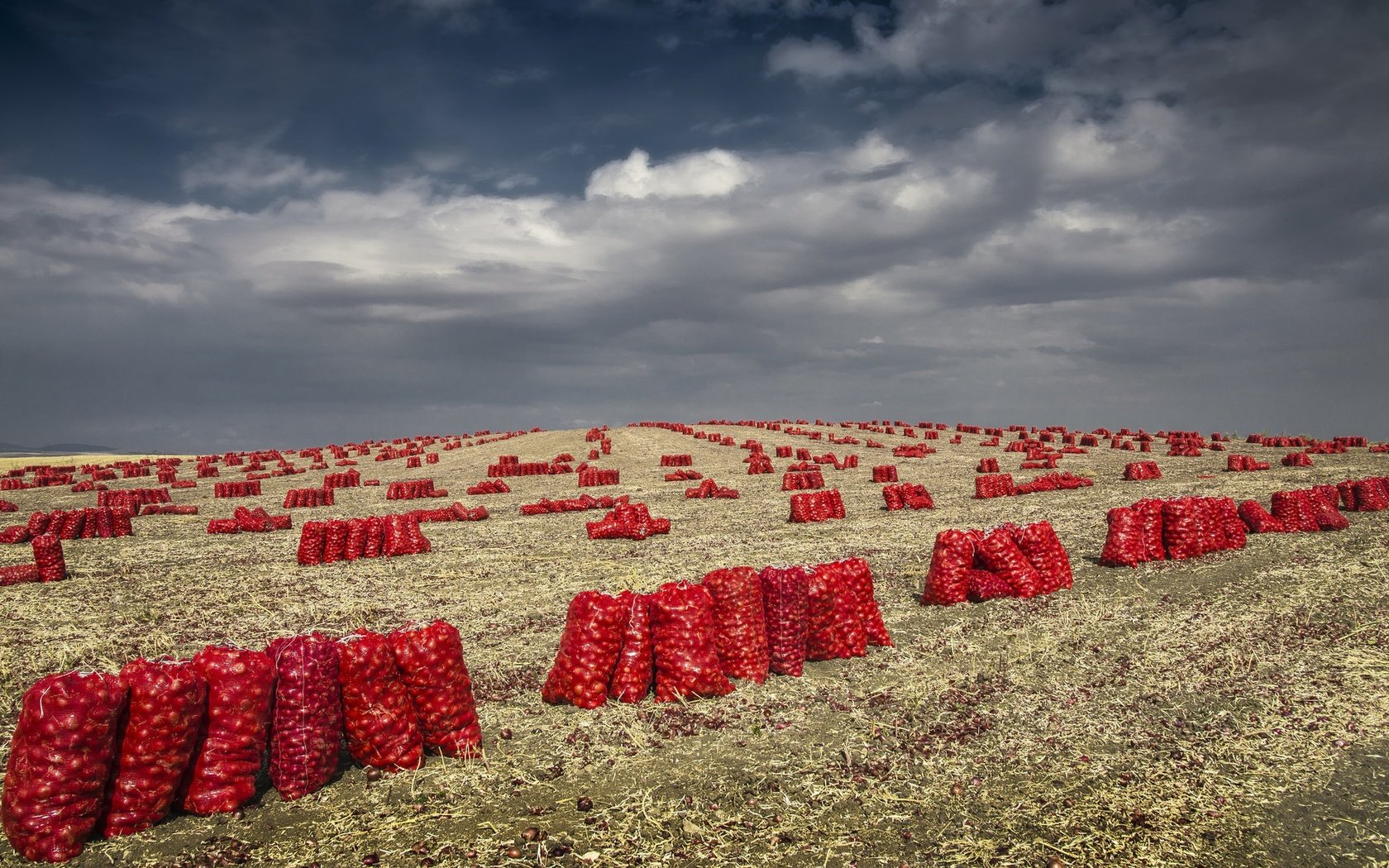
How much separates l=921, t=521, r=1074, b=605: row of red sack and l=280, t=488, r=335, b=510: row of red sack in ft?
86.4

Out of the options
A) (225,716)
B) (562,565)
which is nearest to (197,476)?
(562,565)

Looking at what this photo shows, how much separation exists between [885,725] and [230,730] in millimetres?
5981

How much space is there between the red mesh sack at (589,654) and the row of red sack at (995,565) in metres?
5.90

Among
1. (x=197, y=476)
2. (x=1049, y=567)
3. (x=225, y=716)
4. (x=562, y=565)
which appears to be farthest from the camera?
(x=197, y=476)

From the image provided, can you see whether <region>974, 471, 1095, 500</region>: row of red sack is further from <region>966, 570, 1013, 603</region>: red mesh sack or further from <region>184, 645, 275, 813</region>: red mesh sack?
<region>184, 645, 275, 813</region>: red mesh sack

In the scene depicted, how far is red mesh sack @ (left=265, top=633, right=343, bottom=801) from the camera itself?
667 centimetres

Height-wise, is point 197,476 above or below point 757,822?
above

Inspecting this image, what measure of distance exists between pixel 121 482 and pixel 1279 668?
2129 inches

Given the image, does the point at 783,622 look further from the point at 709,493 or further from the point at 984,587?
the point at 709,493

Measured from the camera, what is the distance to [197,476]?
160ft

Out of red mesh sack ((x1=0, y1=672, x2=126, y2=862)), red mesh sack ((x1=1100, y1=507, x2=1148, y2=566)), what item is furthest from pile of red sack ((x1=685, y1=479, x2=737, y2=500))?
red mesh sack ((x1=0, y1=672, x2=126, y2=862))

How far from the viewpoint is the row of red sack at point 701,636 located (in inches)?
337

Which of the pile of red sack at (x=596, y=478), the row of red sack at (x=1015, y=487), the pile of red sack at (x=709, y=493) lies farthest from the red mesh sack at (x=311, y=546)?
the row of red sack at (x=1015, y=487)

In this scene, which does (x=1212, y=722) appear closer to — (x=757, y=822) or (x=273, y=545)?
(x=757, y=822)
